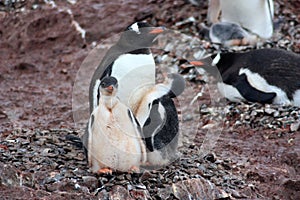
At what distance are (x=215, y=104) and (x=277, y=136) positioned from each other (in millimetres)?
921

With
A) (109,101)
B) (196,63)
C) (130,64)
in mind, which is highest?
(109,101)

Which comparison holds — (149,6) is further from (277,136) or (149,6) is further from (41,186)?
(41,186)

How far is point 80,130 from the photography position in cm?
578

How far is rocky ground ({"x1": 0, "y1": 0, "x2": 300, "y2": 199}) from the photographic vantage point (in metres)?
4.53

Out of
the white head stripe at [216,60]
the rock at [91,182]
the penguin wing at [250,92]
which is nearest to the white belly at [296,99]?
the penguin wing at [250,92]

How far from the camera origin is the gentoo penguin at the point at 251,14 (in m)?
8.11

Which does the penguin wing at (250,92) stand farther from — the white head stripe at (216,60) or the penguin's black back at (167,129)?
the penguin's black back at (167,129)

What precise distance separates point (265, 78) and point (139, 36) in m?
1.49

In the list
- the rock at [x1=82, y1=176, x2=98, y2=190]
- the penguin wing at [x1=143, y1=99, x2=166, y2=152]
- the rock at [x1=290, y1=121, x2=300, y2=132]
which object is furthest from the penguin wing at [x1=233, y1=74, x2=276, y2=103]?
the rock at [x1=82, y1=176, x2=98, y2=190]

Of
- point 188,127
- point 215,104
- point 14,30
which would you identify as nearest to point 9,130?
point 188,127

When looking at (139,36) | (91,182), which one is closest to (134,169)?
(91,182)

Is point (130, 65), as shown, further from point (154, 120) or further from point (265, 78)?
point (265, 78)

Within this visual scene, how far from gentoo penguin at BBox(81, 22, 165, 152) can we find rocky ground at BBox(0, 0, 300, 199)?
48 centimetres

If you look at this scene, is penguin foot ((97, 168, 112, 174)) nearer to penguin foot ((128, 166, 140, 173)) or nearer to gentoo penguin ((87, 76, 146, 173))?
gentoo penguin ((87, 76, 146, 173))
